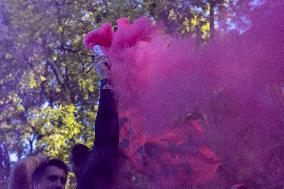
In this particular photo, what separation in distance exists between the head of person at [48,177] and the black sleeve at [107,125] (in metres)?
0.83

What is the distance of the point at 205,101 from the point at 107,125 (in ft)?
10.6

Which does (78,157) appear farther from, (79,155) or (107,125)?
(107,125)

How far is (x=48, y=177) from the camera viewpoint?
11.1ft

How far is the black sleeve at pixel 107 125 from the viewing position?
2.78m

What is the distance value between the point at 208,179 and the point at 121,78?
211cm

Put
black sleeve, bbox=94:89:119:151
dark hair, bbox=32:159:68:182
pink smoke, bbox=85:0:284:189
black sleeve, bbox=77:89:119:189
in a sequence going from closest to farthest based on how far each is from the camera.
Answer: black sleeve, bbox=77:89:119:189, black sleeve, bbox=94:89:119:151, dark hair, bbox=32:159:68:182, pink smoke, bbox=85:0:284:189

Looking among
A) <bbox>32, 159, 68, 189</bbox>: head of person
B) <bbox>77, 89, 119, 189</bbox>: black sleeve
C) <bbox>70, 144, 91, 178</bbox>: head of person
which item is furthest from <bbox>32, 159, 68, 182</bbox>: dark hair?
<bbox>77, 89, 119, 189</bbox>: black sleeve

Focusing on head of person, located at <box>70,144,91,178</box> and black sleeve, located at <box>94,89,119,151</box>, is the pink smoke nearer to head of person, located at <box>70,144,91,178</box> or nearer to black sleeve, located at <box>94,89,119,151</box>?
black sleeve, located at <box>94,89,119,151</box>

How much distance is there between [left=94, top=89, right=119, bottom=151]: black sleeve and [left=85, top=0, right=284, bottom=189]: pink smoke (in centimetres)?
69

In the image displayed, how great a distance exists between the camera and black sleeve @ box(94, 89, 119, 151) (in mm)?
2783

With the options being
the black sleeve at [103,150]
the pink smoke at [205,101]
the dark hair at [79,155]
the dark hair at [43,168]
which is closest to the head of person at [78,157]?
the dark hair at [79,155]

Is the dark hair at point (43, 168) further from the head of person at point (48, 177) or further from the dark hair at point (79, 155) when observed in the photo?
the dark hair at point (79, 155)

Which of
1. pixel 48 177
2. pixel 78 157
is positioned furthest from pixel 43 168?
pixel 78 157

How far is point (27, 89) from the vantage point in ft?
34.8
